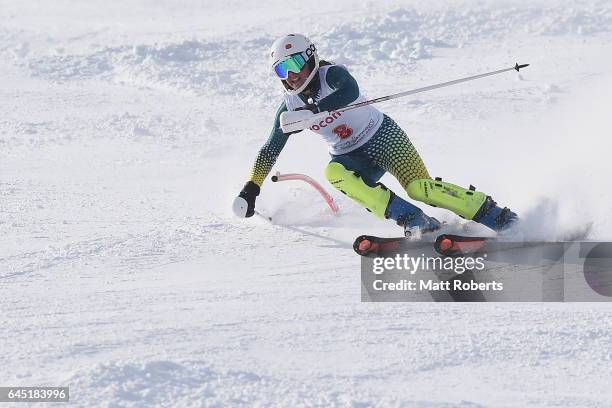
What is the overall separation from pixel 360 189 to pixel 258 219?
127 centimetres

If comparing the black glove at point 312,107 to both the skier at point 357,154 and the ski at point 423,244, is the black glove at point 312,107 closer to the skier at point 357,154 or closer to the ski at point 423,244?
the skier at point 357,154

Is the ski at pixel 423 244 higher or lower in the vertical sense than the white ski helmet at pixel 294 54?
lower

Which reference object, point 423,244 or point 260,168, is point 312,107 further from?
point 423,244

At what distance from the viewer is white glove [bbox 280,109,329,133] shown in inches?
221

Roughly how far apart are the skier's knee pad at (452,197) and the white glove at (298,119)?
779mm

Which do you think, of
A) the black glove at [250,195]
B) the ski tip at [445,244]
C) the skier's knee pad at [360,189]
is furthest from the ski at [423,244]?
the black glove at [250,195]

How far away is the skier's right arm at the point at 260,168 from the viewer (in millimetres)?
6035

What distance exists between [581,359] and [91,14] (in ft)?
55.9

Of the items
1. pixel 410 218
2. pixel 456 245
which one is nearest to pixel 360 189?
pixel 410 218

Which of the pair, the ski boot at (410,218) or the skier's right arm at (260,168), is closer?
the ski boot at (410,218)

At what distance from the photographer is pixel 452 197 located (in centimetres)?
554

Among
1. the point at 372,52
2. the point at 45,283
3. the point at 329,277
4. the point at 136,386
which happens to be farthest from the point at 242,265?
the point at 372,52

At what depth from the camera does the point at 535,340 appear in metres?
4.03

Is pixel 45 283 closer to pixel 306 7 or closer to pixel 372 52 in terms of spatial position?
pixel 372 52
